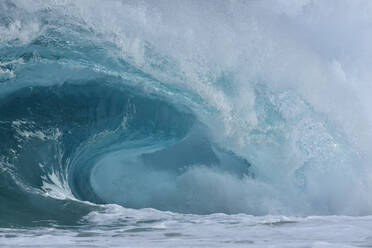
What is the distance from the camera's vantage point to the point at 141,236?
5.22 m

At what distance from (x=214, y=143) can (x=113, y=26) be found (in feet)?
12.4

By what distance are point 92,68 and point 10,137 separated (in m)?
2.48

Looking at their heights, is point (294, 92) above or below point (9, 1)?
below

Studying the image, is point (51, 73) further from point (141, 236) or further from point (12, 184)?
point (141, 236)

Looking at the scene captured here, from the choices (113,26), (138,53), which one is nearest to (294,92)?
(138,53)

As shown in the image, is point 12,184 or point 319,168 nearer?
point 12,184

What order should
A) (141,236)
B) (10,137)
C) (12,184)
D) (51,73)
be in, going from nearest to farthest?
(141,236)
(12,184)
(10,137)
(51,73)

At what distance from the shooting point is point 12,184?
26.6 feet

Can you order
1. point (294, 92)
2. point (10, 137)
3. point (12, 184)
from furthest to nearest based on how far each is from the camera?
point (294, 92), point (10, 137), point (12, 184)

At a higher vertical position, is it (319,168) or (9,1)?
(9,1)

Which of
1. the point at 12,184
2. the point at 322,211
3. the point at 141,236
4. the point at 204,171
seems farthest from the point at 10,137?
the point at 322,211

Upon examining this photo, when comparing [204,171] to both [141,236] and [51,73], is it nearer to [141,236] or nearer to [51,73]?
[51,73]

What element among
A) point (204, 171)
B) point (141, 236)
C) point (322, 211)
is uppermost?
point (204, 171)

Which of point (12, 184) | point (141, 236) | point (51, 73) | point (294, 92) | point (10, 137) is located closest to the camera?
point (141, 236)
